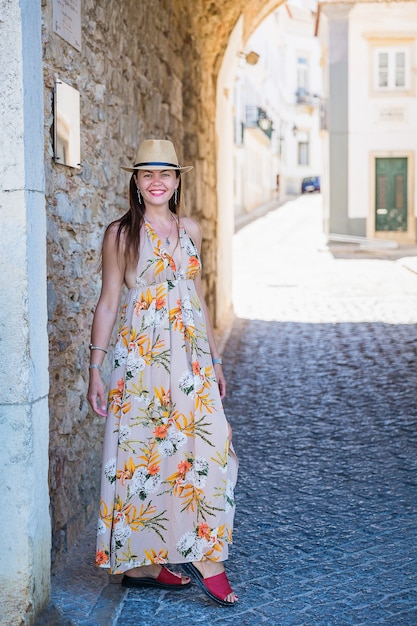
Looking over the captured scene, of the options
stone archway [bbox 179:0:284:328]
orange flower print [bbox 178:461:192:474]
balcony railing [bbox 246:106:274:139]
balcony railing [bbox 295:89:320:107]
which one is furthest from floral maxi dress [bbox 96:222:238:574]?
balcony railing [bbox 295:89:320:107]

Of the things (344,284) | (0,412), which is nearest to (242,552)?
(0,412)

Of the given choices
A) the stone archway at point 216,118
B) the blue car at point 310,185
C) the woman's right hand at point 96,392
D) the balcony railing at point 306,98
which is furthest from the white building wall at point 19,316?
the balcony railing at point 306,98

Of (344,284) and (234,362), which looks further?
(344,284)

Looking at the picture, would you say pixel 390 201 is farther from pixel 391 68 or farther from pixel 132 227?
pixel 132 227

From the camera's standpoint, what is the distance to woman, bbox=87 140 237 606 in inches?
132

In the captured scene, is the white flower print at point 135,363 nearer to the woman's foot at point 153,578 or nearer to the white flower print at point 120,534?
the white flower print at point 120,534

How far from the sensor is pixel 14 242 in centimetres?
295

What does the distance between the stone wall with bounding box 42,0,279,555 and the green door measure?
17.7 metres

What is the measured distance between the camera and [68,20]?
3.90 metres

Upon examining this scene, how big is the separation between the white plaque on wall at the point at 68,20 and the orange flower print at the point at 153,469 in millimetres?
1680

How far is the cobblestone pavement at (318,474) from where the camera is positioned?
3381 mm

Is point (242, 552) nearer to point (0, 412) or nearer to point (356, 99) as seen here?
point (0, 412)

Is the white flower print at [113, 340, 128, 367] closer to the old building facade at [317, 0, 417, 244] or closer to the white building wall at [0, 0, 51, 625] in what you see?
the white building wall at [0, 0, 51, 625]

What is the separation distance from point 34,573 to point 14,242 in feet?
3.39
